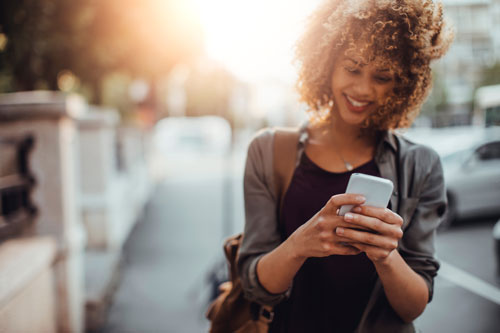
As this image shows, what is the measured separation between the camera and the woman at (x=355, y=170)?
1377 mm

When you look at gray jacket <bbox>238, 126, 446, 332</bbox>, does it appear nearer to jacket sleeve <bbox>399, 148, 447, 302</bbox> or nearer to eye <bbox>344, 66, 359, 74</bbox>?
jacket sleeve <bbox>399, 148, 447, 302</bbox>

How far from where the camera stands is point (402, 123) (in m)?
1.62

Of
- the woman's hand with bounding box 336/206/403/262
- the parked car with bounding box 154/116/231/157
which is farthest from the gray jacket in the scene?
the parked car with bounding box 154/116/231/157

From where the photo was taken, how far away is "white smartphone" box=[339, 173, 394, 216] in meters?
1.14

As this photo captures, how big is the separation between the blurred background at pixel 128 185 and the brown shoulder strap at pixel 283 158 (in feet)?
0.88

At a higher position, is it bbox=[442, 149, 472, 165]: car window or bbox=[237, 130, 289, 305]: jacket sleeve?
bbox=[237, 130, 289, 305]: jacket sleeve

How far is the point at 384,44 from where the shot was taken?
1374 millimetres

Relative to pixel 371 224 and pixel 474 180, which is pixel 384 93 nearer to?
pixel 371 224

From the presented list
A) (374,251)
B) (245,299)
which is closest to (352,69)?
(374,251)

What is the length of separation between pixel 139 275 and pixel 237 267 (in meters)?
4.51

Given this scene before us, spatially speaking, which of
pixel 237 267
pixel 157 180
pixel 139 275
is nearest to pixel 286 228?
pixel 237 267

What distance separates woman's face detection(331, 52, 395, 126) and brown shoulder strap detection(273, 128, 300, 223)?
0.22 metres

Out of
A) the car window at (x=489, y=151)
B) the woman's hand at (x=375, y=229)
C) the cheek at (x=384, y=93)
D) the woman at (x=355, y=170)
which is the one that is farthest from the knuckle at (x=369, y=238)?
the car window at (x=489, y=151)

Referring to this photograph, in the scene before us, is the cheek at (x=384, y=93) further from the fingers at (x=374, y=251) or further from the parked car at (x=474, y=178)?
the parked car at (x=474, y=178)
